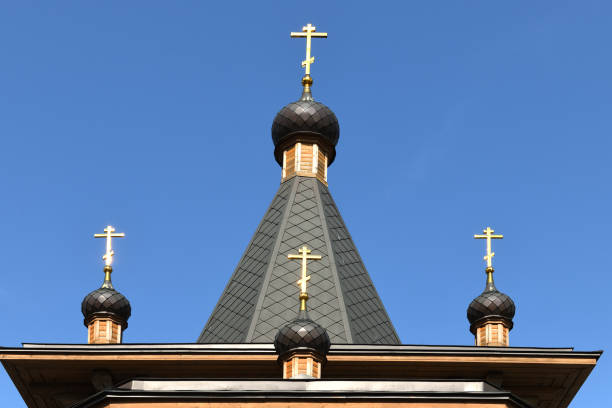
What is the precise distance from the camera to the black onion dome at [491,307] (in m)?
34.0

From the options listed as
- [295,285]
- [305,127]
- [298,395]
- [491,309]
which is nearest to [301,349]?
[298,395]

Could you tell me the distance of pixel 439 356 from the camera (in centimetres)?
3011

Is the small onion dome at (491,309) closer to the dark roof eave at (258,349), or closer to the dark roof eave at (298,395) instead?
the dark roof eave at (258,349)

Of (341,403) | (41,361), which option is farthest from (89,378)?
(341,403)

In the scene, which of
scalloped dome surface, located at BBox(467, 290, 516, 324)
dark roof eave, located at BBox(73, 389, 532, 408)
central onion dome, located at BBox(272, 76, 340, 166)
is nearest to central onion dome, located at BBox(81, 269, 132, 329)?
central onion dome, located at BBox(272, 76, 340, 166)

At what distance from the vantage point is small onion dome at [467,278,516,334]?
112 ft

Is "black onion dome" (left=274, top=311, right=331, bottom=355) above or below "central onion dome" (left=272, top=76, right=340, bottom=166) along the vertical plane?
below

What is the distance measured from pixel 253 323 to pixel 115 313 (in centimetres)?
354

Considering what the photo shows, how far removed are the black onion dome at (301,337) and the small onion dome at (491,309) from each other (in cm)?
646

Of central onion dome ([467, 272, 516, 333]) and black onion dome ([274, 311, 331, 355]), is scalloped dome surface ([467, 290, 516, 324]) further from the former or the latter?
black onion dome ([274, 311, 331, 355])

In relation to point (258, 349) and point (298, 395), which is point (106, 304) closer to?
point (258, 349)

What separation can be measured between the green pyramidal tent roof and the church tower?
2 centimetres

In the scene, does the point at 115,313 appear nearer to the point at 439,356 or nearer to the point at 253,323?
the point at 253,323

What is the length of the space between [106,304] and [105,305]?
3cm
